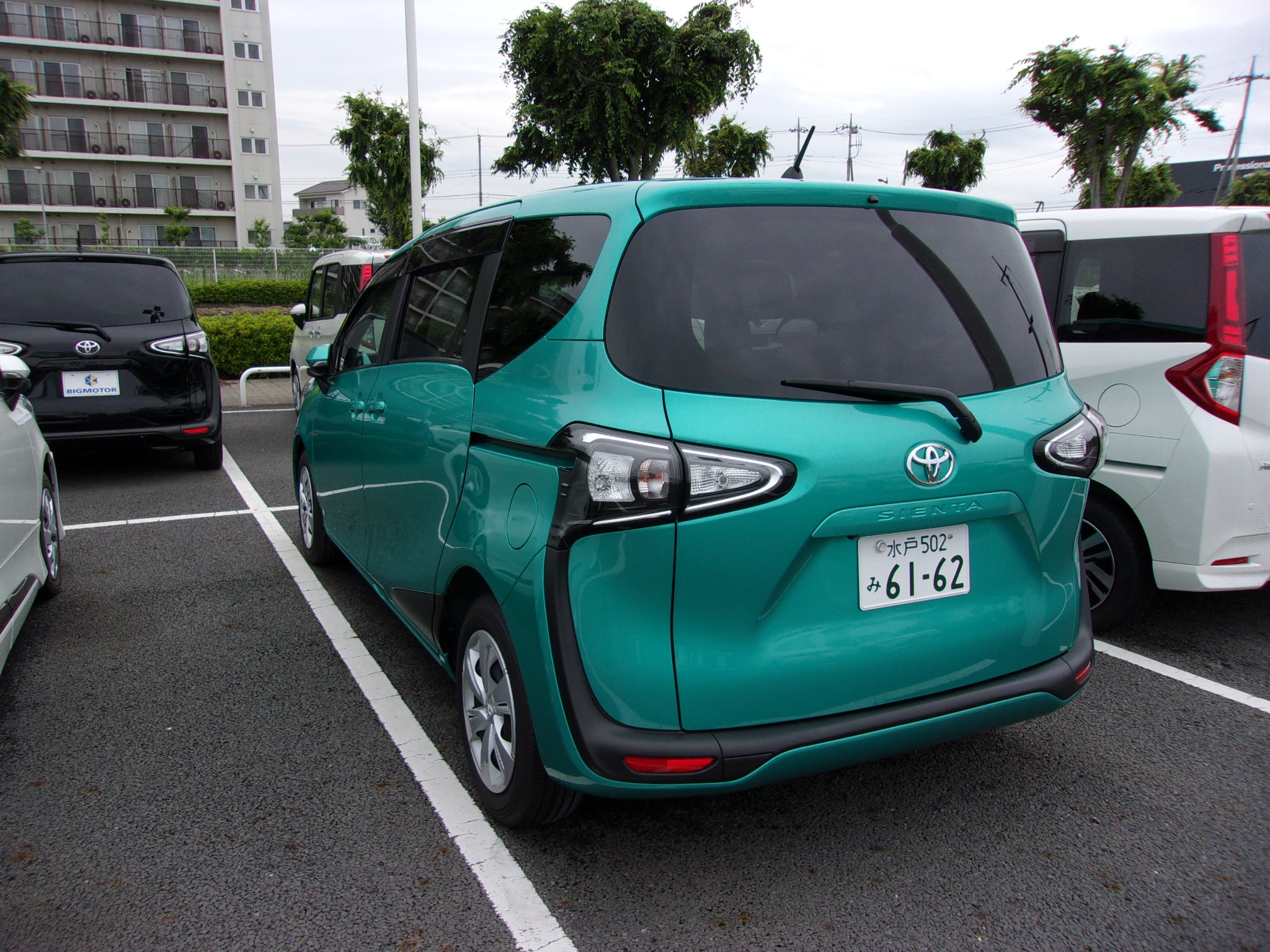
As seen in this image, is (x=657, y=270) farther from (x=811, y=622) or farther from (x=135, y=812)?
(x=135, y=812)

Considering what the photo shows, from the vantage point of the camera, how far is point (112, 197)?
51156 mm

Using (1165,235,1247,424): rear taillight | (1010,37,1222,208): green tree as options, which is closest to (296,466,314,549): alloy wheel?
(1165,235,1247,424): rear taillight

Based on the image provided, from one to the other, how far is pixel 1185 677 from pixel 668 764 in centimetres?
272

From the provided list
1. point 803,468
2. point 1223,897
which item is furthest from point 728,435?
point 1223,897

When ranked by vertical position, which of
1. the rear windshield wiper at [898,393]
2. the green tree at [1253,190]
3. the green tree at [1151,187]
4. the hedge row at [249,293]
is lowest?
the rear windshield wiper at [898,393]

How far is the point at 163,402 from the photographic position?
269 inches

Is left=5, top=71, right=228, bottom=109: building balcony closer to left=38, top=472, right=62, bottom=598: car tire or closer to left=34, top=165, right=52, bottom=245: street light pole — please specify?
left=34, top=165, right=52, bottom=245: street light pole

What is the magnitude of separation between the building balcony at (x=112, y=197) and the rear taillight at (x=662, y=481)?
188 ft

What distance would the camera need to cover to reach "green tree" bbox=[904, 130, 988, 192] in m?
51.7

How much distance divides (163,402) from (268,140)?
52.5 metres

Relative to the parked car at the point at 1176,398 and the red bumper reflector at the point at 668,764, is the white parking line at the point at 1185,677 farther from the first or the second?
the red bumper reflector at the point at 668,764

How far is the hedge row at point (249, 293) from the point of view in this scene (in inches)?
1262

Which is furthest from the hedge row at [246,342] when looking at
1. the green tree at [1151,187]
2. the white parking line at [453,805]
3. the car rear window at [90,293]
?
the green tree at [1151,187]

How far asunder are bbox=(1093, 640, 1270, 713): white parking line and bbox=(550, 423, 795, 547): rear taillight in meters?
2.07
